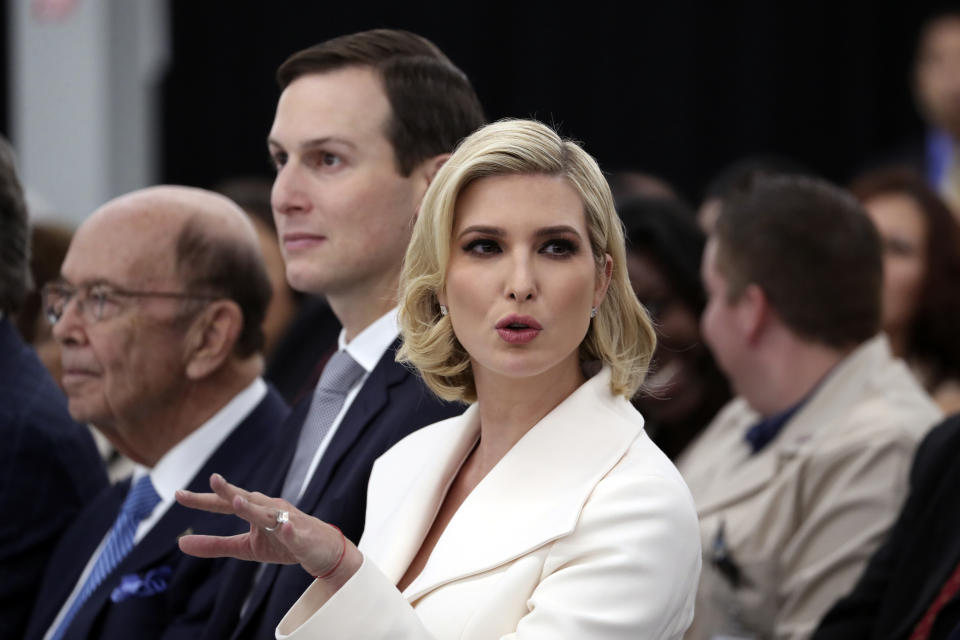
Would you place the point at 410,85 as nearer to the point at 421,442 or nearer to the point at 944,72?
the point at 421,442

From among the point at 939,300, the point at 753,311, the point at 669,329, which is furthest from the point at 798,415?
the point at 939,300

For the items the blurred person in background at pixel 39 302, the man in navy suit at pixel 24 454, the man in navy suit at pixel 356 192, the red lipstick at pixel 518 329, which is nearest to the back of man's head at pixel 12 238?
the man in navy suit at pixel 24 454

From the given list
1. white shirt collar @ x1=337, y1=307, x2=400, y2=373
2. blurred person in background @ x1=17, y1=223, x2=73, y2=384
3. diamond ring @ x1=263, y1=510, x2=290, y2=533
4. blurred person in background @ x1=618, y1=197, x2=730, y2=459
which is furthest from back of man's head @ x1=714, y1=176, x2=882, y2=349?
diamond ring @ x1=263, y1=510, x2=290, y2=533

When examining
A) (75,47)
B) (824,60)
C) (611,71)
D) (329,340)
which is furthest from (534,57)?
(329,340)

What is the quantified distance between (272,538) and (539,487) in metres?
0.35

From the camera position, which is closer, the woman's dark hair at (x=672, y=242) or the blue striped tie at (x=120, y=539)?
the blue striped tie at (x=120, y=539)

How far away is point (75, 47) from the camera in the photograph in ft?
21.3

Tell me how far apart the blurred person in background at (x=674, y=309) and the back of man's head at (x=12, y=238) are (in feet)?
5.51

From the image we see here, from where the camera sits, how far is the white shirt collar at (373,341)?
2.42m

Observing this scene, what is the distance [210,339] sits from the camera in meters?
2.77

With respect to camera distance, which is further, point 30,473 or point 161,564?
point 30,473

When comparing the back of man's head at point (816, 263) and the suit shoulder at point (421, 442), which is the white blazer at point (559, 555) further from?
the back of man's head at point (816, 263)

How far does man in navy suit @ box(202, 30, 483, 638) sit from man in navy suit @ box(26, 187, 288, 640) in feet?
1.00

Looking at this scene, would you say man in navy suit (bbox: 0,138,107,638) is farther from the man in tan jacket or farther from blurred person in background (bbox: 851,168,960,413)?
blurred person in background (bbox: 851,168,960,413)
